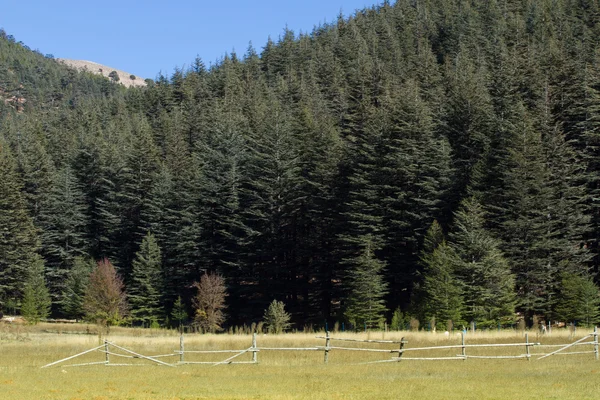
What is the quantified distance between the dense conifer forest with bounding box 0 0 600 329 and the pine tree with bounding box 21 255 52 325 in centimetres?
47

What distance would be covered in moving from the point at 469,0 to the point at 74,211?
126965 mm

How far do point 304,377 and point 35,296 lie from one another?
174 ft

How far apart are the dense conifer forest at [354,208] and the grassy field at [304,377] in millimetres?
16582

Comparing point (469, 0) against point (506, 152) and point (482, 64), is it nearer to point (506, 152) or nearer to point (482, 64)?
point (482, 64)

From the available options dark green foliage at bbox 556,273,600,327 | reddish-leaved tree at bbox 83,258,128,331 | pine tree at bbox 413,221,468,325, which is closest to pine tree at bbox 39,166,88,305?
reddish-leaved tree at bbox 83,258,128,331

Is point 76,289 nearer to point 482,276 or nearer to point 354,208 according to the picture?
point 354,208

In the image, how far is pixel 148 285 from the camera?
72438mm

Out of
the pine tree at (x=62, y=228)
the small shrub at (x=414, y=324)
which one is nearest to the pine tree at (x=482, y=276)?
the small shrub at (x=414, y=324)

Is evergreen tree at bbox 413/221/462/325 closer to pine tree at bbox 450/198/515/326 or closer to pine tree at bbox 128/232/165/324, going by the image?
pine tree at bbox 450/198/515/326

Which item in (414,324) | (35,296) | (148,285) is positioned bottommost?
(414,324)

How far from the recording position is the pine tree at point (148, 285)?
72.4 m

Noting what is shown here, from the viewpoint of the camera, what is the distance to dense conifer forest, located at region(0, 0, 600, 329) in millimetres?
53469

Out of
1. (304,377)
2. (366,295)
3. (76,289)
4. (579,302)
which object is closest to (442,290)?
(366,295)

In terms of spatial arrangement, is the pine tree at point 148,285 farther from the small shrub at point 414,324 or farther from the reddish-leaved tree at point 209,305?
the small shrub at point 414,324
